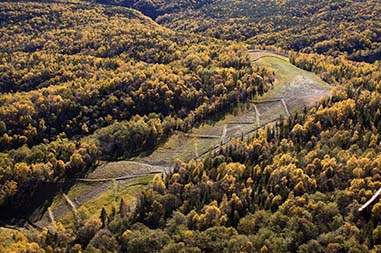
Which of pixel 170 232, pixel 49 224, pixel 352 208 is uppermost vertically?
pixel 352 208

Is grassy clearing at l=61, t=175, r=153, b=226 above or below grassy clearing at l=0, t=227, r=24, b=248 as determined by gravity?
above

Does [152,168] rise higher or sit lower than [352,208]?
lower

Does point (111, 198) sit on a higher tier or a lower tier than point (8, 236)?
higher

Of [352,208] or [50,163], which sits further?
[50,163]

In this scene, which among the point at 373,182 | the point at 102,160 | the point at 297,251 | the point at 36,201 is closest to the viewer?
the point at 297,251

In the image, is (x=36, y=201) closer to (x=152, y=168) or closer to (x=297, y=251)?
(x=152, y=168)

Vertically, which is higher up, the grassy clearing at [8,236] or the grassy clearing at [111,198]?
the grassy clearing at [111,198]

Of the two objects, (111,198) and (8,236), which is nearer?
(8,236)

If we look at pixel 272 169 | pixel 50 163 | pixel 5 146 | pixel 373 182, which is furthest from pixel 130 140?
pixel 373 182

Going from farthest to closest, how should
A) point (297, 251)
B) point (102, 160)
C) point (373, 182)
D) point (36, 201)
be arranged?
point (102, 160), point (36, 201), point (373, 182), point (297, 251)

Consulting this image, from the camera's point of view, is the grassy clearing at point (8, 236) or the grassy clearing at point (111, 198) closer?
the grassy clearing at point (8, 236)

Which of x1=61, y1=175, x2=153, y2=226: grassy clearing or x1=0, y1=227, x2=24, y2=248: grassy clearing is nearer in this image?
x1=0, y1=227, x2=24, y2=248: grassy clearing
